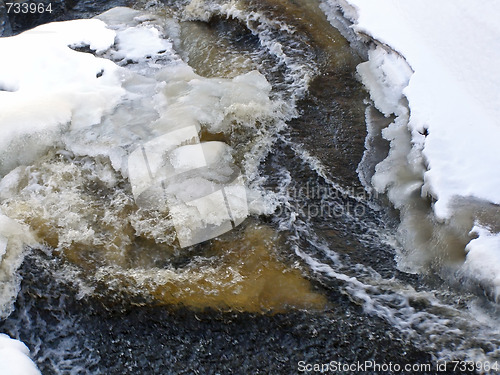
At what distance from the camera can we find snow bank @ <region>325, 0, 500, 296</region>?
3.47m

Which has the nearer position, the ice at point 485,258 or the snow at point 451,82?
the ice at point 485,258

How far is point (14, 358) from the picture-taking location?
282 centimetres

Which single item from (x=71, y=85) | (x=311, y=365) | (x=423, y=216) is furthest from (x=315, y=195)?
(x=71, y=85)

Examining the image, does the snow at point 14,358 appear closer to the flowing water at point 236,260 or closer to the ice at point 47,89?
the flowing water at point 236,260

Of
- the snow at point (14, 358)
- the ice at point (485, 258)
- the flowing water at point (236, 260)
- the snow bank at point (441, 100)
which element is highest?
the snow bank at point (441, 100)

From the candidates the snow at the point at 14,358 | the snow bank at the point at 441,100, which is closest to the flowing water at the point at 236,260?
the snow at the point at 14,358

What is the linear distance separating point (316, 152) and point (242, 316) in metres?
1.75

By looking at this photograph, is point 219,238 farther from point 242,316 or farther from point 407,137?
point 407,137

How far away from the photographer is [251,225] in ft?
12.1

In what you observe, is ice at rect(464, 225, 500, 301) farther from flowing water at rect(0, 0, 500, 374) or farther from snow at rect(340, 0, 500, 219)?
snow at rect(340, 0, 500, 219)

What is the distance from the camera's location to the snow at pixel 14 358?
9.00ft

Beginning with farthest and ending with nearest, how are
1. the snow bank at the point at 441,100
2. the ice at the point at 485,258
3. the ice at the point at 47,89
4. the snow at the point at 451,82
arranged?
the ice at the point at 47,89, the snow at the point at 451,82, the snow bank at the point at 441,100, the ice at the point at 485,258

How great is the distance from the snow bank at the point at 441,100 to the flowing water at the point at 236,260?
0.80ft

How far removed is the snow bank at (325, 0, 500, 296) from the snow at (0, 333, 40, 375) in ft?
8.68
